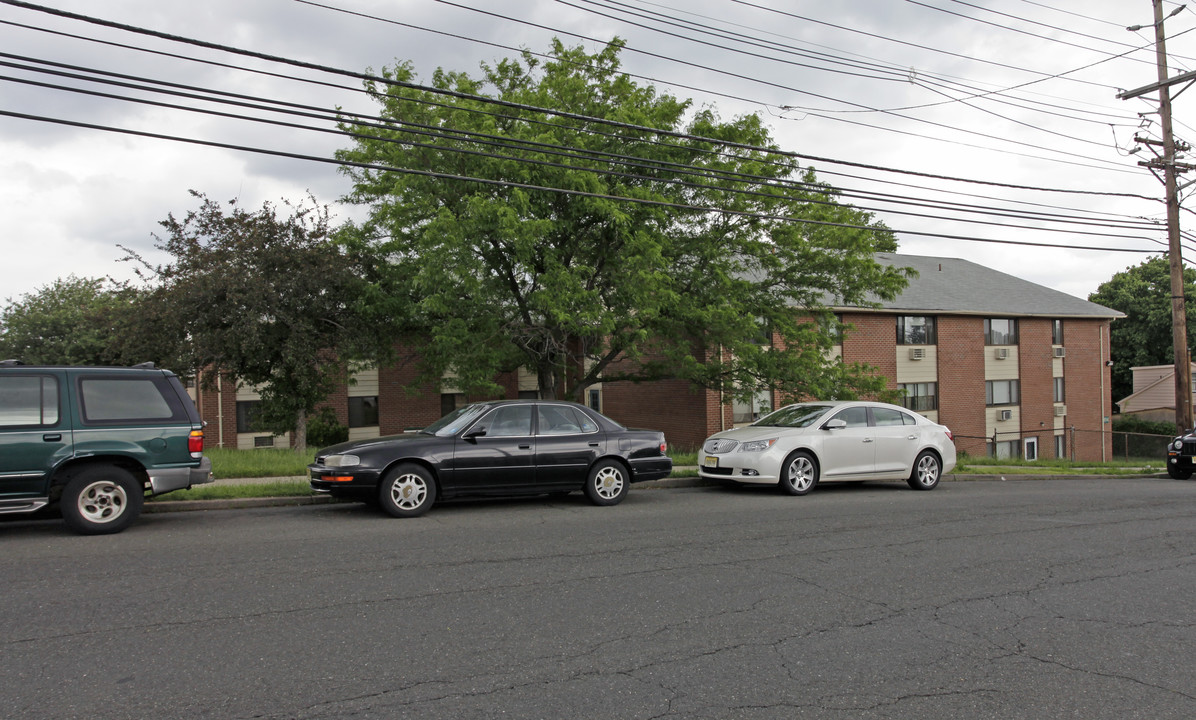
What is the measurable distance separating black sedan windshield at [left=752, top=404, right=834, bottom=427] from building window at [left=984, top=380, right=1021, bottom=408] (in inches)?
941

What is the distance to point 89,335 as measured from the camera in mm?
33969

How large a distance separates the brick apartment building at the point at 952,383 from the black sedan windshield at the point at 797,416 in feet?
43.8

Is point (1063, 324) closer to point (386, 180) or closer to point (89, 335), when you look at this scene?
point (386, 180)

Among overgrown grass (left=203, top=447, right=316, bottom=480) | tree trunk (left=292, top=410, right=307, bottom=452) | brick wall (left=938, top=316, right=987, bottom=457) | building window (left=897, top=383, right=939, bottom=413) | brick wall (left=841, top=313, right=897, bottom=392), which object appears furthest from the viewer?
brick wall (left=938, top=316, right=987, bottom=457)

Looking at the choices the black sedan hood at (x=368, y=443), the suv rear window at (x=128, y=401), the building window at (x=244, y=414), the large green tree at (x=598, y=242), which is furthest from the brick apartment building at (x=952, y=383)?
the suv rear window at (x=128, y=401)

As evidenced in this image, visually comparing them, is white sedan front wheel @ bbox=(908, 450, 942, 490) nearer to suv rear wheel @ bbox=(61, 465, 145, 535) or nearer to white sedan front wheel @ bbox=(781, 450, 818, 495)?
Answer: white sedan front wheel @ bbox=(781, 450, 818, 495)

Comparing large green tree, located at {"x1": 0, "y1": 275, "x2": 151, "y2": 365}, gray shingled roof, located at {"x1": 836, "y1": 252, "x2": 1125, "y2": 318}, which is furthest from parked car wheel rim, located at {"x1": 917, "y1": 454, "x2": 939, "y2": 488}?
large green tree, located at {"x1": 0, "y1": 275, "x2": 151, "y2": 365}

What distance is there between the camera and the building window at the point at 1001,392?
110 ft

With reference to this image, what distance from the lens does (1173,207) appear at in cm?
1994

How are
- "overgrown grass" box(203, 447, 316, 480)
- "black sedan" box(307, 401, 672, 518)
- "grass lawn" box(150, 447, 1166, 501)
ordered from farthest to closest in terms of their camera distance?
1. "overgrown grass" box(203, 447, 316, 480)
2. "grass lawn" box(150, 447, 1166, 501)
3. "black sedan" box(307, 401, 672, 518)

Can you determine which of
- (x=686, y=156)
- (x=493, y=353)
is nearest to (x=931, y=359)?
(x=686, y=156)

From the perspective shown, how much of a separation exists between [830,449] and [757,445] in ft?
4.24

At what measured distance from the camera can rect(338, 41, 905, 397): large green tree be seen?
1644 cm

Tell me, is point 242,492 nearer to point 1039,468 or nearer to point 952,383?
point 1039,468
